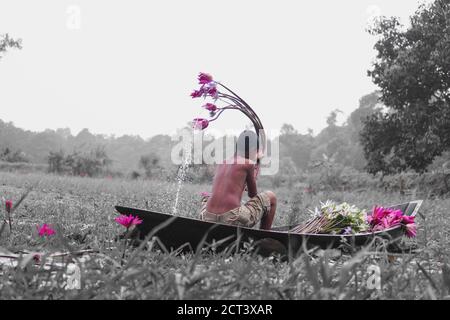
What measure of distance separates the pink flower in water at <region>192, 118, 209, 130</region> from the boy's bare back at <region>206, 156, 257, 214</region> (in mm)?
518

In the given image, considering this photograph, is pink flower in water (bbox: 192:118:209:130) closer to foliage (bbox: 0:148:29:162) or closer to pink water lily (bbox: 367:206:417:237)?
pink water lily (bbox: 367:206:417:237)

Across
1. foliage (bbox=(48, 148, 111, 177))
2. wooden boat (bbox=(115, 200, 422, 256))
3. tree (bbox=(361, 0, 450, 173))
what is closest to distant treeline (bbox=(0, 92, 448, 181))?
foliage (bbox=(48, 148, 111, 177))

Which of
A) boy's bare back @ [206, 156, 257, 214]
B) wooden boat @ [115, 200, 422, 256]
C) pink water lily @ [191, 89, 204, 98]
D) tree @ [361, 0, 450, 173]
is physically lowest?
wooden boat @ [115, 200, 422, 256]

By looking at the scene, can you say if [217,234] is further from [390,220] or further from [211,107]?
[390,220]

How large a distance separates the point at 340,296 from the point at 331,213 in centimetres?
272

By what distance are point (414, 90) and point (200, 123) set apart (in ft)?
42.2

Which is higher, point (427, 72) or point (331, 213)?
point (427, 72)

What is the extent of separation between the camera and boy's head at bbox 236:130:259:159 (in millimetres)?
4238

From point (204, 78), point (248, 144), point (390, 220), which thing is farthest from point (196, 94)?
point (390, 220)

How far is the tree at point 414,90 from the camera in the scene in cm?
1406

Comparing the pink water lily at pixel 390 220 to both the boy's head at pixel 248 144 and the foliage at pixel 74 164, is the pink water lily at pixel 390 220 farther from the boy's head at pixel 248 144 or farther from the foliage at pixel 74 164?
the foliage at pixel 74 164

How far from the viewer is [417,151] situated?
14453 mm
